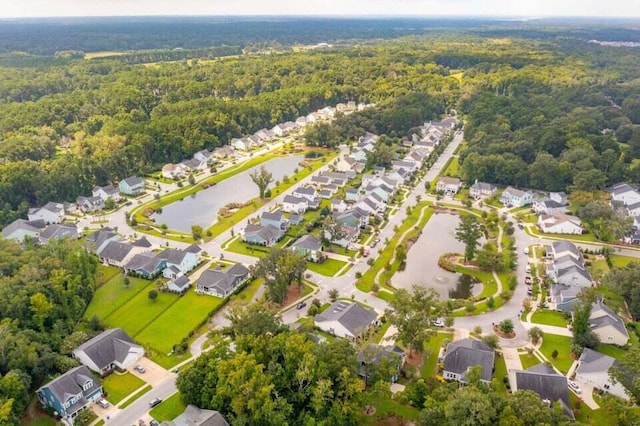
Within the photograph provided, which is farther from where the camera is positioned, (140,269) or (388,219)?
(388,219)

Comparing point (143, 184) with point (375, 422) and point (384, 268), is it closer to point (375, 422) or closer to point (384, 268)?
point (384, 268)

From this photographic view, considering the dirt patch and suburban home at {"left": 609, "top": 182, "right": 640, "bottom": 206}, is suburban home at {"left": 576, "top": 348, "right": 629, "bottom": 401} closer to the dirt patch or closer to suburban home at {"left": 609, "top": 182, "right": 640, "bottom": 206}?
the dirt patch

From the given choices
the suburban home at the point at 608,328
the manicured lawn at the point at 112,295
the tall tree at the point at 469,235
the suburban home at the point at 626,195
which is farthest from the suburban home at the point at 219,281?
the suburban home at the point at 626,195

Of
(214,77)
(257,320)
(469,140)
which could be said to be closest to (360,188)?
(469,140)

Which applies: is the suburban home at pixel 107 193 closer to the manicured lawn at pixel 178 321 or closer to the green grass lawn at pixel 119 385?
the manicured lawn at pixel 178 321

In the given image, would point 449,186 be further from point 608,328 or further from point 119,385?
point 119,385

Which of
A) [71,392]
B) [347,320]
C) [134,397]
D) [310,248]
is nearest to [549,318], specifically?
[347,320]
